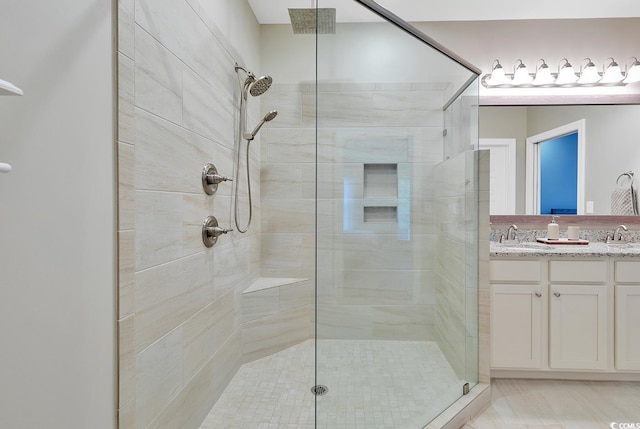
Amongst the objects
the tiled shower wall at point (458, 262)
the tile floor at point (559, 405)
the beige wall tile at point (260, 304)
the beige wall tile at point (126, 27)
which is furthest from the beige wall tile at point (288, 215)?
the beige wall tile at point (126, 27)

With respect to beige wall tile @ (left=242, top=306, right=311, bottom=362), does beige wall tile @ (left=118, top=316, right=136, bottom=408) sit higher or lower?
higher

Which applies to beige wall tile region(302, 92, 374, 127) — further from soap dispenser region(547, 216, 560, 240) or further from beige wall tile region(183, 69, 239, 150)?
soap dispenser region(547, 216, 560, 240)

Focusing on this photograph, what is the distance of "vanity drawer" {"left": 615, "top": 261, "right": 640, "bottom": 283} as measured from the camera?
2.14 m

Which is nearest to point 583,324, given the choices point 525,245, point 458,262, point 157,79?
point 525,245

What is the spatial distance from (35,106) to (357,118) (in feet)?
3.52

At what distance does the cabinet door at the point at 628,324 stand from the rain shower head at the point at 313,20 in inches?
88.3

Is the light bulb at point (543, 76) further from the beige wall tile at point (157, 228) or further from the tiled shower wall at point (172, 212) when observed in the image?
the beige wall tile at point (157, 228)

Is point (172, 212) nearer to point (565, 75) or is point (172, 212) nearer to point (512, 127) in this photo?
point (512, 127)

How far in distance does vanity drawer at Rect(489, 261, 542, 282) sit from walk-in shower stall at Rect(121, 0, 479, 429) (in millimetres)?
252

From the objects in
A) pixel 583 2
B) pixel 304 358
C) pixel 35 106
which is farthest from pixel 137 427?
pixel 583 2

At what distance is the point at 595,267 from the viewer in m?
2.15

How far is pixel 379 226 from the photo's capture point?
1.53 metres

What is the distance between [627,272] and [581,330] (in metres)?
0.44

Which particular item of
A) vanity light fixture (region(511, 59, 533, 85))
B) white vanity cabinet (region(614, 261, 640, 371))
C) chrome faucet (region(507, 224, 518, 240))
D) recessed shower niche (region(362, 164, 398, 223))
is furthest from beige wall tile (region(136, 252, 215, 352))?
vanity light fixture (region(511, 59, 533, 85))
